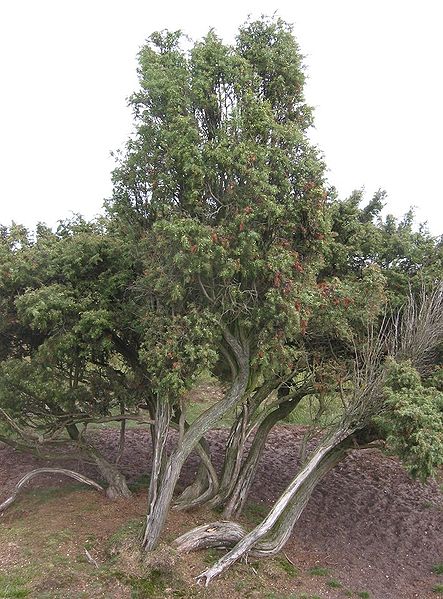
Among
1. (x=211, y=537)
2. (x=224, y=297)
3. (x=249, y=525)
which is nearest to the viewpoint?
(x=224, y=297)

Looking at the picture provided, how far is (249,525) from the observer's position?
1339cm

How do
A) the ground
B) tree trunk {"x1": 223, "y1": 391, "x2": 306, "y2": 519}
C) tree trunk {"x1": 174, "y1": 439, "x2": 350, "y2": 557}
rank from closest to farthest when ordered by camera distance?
the ground, tree trunk {"x1": 174, "y1": 439, "x2": 350, "y2": 557}, tree trunk {"x1": 223, "y1": 391, "x2": 306, "y2": 519}

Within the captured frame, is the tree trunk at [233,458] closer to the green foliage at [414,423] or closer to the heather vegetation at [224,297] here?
the heather vegetation at [224,297]

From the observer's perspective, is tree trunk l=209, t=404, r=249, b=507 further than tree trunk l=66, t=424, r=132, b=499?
No

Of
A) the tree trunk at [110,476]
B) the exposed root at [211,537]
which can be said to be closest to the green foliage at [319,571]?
the exposed root at [211,537]

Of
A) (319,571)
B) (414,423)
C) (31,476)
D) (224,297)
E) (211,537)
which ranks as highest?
(224,297)

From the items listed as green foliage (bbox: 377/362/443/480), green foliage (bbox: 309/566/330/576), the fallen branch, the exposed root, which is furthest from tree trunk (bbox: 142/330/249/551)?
green foliage (bbox: 309/566/330/576)

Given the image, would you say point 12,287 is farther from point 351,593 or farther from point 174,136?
point 351,593

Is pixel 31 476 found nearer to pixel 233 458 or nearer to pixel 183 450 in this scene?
pixel 183 450

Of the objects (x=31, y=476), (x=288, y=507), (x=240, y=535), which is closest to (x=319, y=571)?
(x=288, y=507)

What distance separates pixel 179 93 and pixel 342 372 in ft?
23.4

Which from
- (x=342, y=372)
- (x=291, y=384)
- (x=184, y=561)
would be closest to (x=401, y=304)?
(x=342, y=372)

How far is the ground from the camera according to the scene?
407 inches

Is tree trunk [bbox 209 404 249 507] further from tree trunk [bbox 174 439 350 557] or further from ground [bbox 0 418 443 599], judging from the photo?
tree trunk [bbox 174 439 350 557]
